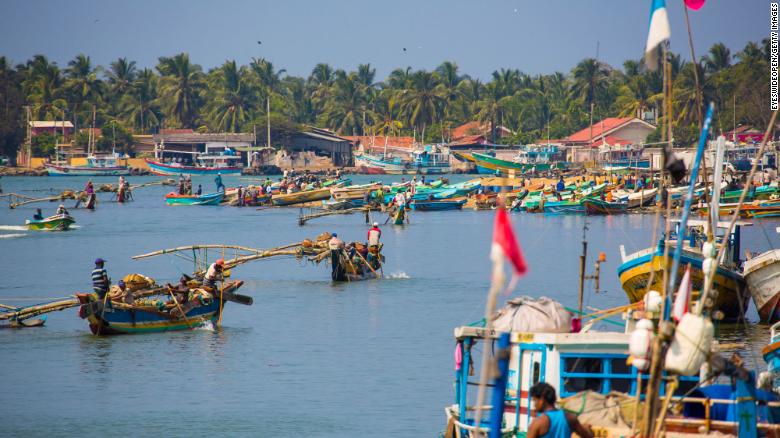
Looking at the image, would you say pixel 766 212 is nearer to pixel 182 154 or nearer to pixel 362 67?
pixel 182 154

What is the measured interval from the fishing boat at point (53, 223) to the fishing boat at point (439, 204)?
2472 cm

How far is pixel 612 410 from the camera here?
1420 cm

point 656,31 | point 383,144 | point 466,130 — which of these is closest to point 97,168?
point 383,144

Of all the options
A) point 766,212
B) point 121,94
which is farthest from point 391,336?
point 121,94

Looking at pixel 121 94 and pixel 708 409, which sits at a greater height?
pixel 121 94

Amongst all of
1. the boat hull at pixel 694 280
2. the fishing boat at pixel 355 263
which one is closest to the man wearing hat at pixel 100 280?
the fishing boat at pixel 355 263

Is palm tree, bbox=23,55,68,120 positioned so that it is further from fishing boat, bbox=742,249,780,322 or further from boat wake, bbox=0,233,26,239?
fishing boat, bbox=742,249,780,322

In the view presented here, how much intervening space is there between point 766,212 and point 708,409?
180 ft

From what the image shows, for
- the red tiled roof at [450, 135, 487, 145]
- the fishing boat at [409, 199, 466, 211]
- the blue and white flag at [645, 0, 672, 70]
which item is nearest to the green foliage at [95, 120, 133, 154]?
the red tiled roof at [450, 135, 487, 145]

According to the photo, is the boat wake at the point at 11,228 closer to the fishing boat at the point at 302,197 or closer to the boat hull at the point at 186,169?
the fishing boat at the point at 302,197

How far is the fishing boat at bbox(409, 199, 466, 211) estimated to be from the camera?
8069 cm

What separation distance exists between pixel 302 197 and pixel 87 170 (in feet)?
218

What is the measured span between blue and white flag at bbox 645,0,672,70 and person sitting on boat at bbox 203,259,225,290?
17.5 m

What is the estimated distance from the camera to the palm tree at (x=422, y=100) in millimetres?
155125
